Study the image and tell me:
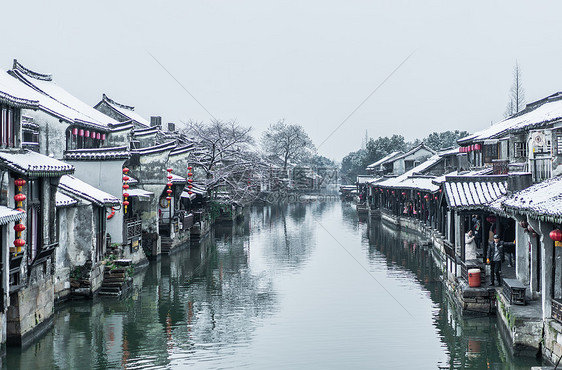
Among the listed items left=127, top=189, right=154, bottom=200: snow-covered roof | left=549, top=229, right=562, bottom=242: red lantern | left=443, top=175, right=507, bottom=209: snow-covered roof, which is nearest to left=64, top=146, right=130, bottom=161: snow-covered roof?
left=127, top=189, right=154, bottom=200: snow-covered roof

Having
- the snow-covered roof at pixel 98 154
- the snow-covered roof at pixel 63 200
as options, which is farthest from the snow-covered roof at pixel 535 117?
the snow-covered roof at pixel 63 200

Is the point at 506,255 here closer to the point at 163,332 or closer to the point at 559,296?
the point at 559,296

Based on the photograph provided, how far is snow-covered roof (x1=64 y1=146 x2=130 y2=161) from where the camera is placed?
87.8 ft

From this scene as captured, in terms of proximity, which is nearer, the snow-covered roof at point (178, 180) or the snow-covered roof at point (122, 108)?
the snow-covered roof at point (178, 180)

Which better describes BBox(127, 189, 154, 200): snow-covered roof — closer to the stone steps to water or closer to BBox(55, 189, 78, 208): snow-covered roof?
the stone steps to water

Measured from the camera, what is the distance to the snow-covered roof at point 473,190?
2039cm

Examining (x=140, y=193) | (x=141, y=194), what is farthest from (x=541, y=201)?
(x=140, y=193)

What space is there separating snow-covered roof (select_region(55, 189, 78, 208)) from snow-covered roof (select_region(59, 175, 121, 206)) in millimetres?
345

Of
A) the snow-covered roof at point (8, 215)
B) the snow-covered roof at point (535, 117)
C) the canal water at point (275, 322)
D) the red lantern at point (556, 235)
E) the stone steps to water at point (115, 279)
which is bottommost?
the canal water at point (275, 322)

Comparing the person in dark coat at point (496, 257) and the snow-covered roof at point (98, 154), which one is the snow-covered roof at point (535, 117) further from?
the snow-covered roof at point (98, 154)

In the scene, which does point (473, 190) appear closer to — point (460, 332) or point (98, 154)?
point (460, 332)

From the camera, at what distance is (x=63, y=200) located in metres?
21.4

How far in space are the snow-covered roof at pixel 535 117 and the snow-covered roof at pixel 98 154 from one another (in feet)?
57.5

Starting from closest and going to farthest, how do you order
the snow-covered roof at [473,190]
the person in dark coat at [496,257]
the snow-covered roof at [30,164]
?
the snow-covered roof at [30,164]
the person in dark coat at [496,257]
the snow-covered roof at [473,190]
